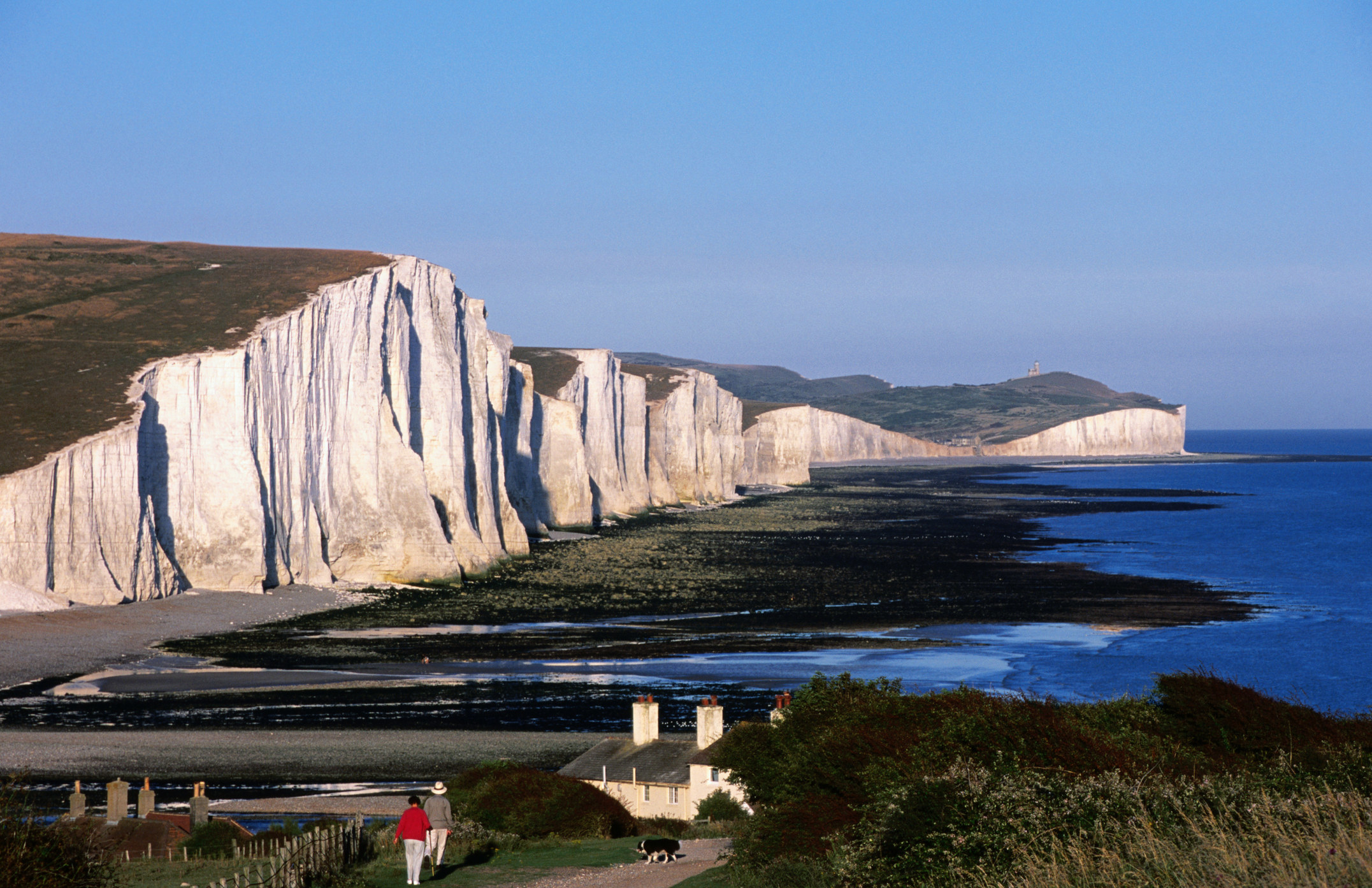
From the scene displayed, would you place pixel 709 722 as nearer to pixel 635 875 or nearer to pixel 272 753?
pixel 635 875

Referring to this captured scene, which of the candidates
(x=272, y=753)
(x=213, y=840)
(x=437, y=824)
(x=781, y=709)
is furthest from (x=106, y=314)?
(x=437, y=824)

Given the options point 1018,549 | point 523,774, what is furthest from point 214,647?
point 1018,549

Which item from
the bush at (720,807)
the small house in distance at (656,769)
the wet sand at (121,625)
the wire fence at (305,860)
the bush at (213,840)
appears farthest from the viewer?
the wet sand at (121,625)

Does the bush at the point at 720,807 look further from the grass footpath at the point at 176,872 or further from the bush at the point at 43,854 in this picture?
the bush at the point at 43,854

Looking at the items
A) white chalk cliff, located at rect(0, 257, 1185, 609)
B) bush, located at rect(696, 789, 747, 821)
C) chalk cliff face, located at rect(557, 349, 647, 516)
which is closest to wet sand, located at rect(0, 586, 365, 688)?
white chalk cliff, located at rect(0, 257, 1185, 609)

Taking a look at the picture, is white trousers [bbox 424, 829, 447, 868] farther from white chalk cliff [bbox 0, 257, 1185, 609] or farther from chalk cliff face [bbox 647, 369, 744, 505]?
chalk cliff face [bbox 647, 369, 744, 505]

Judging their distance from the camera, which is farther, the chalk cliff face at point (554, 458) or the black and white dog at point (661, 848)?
the chalk cliff face at point (554, 458)

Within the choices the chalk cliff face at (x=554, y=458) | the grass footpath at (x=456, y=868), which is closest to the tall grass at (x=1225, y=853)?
the grass footpath at (x=456, y=868)
